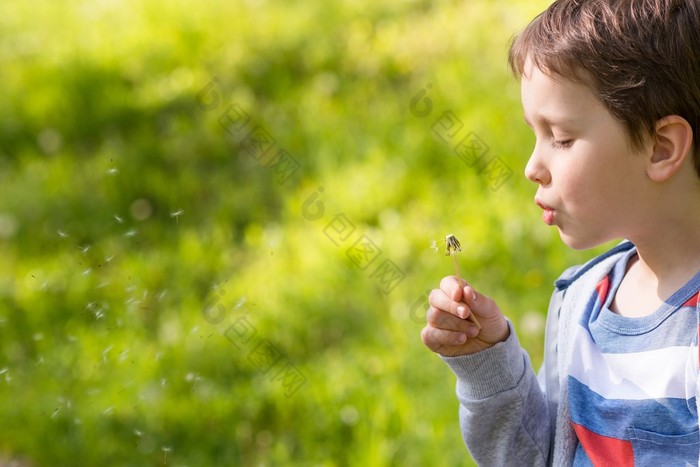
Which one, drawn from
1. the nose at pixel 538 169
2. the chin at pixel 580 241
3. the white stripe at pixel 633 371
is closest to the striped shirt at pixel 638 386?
the white stripe at pixel 633 371

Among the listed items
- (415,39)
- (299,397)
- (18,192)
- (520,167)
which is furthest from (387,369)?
(415,39)

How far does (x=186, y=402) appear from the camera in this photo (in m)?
2.54

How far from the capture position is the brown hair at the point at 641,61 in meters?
1.28

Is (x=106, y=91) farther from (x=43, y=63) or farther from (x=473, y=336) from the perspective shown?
(x=473, y=336)

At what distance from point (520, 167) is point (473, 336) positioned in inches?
73.8

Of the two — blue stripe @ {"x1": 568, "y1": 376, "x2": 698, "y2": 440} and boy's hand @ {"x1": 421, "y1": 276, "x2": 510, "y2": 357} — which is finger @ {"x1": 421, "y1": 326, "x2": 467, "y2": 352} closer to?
boy's hand @ {"x1": 421, "y1": 276, "x2": 510, "y2": 357}

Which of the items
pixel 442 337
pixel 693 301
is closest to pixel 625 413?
A: pixel 693 301

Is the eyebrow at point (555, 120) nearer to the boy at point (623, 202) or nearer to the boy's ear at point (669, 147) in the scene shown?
the boy at point (623, 202)

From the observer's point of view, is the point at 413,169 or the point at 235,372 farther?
the point at 413,169

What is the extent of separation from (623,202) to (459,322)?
0.97 feet

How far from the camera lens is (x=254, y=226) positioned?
3270 mm

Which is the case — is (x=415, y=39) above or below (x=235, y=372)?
above

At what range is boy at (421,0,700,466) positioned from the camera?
4.20 feet

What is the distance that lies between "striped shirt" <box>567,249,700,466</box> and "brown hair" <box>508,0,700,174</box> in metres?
0.23
